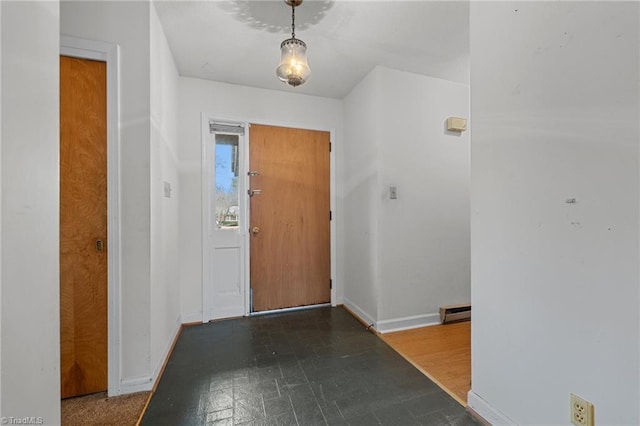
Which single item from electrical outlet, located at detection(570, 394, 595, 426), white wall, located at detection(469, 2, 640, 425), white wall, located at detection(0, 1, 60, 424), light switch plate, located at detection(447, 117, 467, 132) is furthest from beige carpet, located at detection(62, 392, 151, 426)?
light switch plate, located at detection(447, 117, 467, 132)

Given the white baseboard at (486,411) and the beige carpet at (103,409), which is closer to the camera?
the white baseboard at (486,411)

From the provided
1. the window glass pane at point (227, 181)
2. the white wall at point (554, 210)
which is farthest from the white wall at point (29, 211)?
the window glass pane at point (227, 181)

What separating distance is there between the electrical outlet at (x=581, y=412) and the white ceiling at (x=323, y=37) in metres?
2.21

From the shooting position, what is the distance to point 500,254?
53.9 inches

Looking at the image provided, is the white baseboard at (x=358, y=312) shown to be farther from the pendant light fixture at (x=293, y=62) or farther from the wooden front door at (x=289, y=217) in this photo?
the pendant light fixture at (x=293, y=62)

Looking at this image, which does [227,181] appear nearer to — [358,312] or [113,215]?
[113,215]

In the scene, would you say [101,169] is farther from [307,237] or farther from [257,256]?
[307,237]

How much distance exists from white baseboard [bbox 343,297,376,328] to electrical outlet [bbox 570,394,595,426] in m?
1.57

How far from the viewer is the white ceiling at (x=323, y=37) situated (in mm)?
1783

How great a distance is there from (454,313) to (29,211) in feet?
10.1

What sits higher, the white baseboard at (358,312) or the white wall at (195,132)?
the white wall at (195,132)

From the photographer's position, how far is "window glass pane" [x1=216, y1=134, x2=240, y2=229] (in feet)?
9.25

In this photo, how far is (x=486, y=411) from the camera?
4.67ft

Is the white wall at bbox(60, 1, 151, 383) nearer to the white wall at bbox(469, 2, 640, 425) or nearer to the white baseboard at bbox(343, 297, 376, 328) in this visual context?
the white baseboard at bbox(343, 297, 376, 328)
